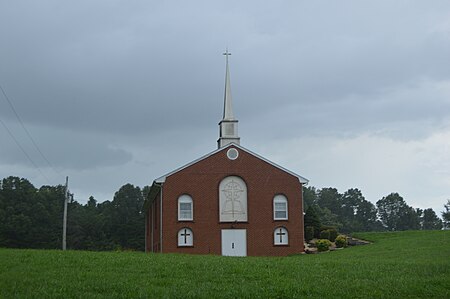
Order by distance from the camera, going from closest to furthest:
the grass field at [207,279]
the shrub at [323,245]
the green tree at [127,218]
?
the grass field at [207,279]
the shrub at [323,245]
the green tree at [127,218]

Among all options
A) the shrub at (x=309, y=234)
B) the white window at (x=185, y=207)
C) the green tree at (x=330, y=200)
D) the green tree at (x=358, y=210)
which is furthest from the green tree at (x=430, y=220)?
the white window at (x=185, y=207)

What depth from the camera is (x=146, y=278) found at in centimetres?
1675

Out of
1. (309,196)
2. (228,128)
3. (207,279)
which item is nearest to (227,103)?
(228,128)

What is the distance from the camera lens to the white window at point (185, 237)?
143ft

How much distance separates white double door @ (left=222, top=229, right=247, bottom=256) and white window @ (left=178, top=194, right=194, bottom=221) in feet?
7.99

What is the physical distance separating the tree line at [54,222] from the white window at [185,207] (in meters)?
27.7

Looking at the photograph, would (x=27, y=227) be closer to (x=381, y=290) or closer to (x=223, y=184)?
(x=223, y=184)

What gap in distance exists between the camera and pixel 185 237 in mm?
43531

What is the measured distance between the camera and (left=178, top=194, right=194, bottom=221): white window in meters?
43.9

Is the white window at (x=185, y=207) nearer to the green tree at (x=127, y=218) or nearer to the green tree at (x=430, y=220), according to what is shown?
the green tree at (x=127, y=218)

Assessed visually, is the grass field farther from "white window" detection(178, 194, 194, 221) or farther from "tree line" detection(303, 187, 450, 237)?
"tree line" detection(303, 187, 450, 237)

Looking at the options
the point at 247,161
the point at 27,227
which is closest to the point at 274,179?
the point at 247,161

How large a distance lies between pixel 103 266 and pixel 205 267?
9.35ft

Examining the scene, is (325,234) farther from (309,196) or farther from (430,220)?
(430,220)
